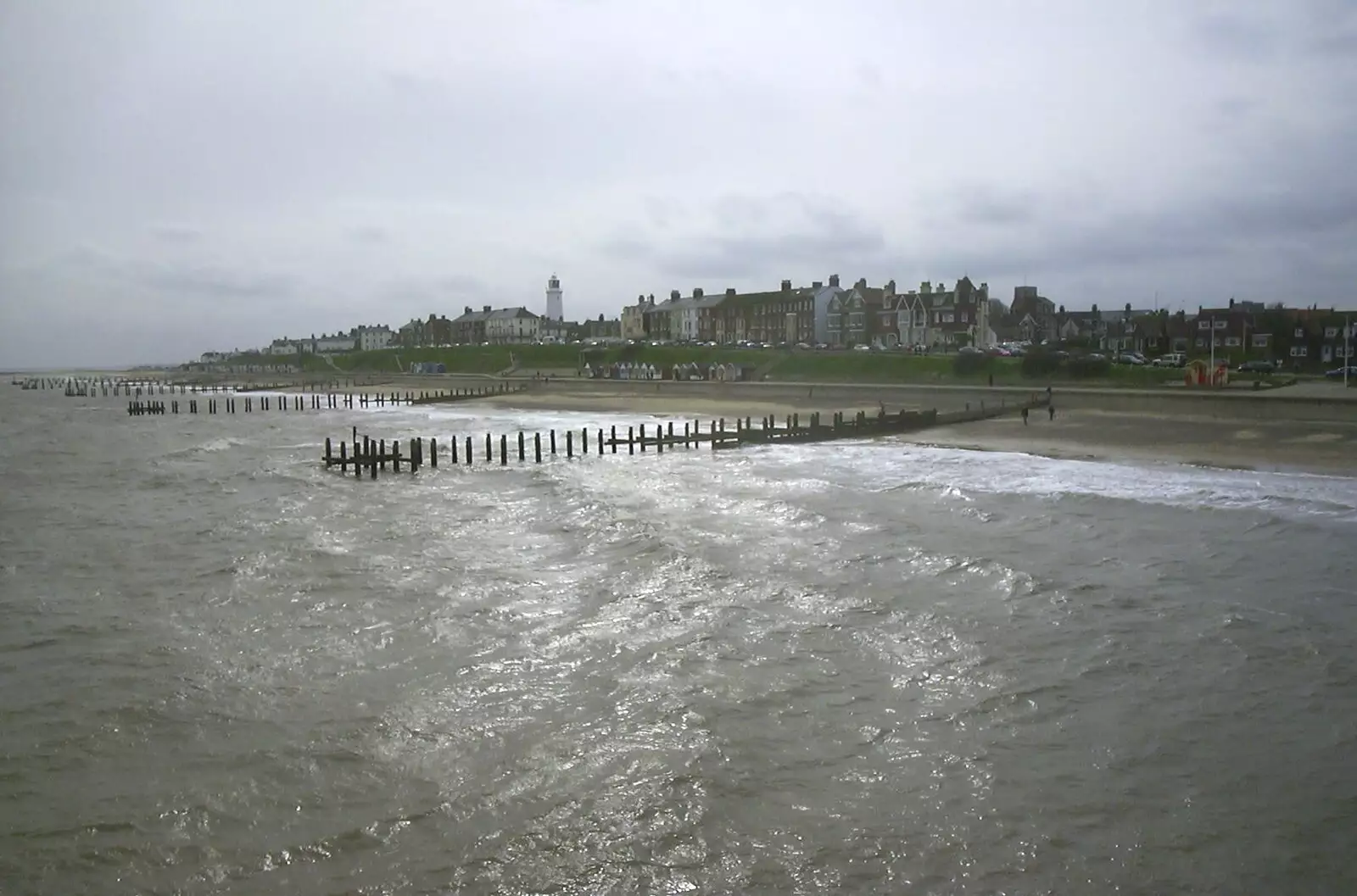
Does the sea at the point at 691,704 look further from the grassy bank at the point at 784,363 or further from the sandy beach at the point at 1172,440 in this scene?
the grassy bank at the point at 784,363

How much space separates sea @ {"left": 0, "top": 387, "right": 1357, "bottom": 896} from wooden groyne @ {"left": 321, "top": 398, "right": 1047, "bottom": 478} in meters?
12.0

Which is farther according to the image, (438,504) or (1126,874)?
(438,504)

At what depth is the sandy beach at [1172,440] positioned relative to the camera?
29875 millimetres

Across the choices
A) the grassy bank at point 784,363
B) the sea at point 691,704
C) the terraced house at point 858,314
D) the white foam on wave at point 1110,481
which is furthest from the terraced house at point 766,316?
the sea at point 691,704

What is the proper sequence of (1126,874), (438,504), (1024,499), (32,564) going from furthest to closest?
(438,504) → (1024,499) → (32,564) → (1126,874)

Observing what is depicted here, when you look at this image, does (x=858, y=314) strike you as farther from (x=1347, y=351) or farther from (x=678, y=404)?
(x=1347, y=351)

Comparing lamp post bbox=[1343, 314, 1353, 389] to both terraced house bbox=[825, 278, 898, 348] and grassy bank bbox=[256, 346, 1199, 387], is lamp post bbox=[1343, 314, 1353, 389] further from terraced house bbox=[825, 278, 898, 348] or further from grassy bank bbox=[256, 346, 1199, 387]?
terraced house bbox=[825, 278, 898, 348]

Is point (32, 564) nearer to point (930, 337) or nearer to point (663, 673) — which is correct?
point (663, 673)

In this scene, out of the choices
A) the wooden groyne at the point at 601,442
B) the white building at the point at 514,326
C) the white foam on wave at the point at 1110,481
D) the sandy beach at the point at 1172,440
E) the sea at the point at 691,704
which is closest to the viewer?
the sea at the point at 691,704

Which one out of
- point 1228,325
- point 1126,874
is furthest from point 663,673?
point 1228,325

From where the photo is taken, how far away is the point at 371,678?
10.9 metres

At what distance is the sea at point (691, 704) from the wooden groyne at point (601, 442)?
12.0m

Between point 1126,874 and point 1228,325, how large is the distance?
91.8 meters

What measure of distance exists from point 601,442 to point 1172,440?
68.8ft
